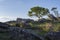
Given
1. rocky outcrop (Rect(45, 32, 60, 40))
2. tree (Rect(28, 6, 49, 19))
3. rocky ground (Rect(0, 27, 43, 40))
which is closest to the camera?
rocky ground (Rect(0, 27, 43, 40))

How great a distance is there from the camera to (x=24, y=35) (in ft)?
37.0

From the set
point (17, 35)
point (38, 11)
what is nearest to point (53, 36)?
point (17, 35)

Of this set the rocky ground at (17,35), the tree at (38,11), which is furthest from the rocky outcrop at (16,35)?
the tree at (38,11)

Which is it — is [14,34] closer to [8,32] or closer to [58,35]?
[8,32]

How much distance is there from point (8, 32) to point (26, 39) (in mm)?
1348

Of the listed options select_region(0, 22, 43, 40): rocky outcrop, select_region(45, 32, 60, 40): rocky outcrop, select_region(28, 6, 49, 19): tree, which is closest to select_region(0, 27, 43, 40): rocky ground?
select_region(0, 22, 43, 40): rocky outcrop

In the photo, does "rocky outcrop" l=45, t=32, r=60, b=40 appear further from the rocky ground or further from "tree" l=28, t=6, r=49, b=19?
"tree" l=28, t=6, r=49, b=19

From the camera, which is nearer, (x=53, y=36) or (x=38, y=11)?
(x=53, y=36)

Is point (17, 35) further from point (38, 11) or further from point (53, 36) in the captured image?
point (38, 11)

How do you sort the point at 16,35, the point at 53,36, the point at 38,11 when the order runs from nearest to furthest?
the point at 16,35
the point at 53,36
the point at 38,11

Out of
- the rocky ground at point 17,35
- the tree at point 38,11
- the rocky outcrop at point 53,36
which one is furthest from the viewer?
the tree at point 38,11

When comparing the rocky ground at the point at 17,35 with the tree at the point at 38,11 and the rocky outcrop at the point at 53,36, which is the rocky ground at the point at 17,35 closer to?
the rocky outcrop at the point at 53,36

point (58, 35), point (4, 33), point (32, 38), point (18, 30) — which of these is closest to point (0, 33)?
point (4, 33)

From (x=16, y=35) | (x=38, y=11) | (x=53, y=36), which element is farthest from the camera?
(x=38, y=11)
